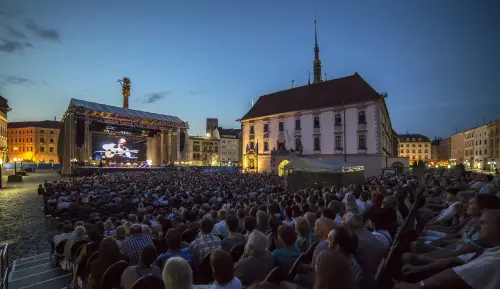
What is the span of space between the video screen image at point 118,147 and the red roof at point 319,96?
61.3ft

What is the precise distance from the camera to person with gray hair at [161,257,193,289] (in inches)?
95.5

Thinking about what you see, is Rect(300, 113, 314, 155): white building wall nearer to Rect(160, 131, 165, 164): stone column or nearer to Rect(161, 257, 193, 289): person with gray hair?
Rect(160, 131, 165, 164): stone column

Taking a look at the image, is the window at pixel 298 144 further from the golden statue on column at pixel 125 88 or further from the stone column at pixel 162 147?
the golden statue on column at pixel 125 88

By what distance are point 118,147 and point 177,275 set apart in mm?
44954

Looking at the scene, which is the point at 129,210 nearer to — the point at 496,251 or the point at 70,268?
the point at 70,268

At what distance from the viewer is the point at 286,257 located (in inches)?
142

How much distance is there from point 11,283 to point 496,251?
797 cm

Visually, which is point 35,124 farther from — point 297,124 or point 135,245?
point 135,245

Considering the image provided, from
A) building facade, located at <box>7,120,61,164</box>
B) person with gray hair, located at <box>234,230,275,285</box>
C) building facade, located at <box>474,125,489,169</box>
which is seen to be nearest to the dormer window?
person with gray hair, located at <box>234,230,275,285</box>

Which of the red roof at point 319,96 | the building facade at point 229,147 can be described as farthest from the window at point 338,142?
the building facade at point 229,147

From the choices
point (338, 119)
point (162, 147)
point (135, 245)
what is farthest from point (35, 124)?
point (135, 245)

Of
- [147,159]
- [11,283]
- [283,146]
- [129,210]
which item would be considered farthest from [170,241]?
[147,159]

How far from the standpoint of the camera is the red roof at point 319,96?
38.1 metres

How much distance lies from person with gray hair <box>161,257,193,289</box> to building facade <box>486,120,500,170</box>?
84.7 m
